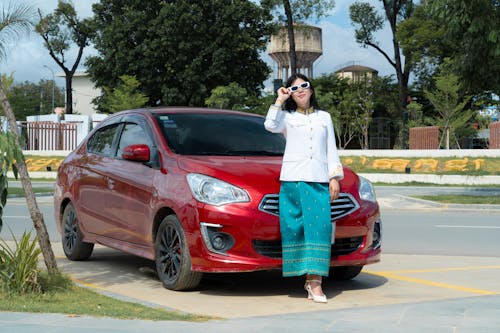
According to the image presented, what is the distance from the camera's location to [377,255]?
767 cm

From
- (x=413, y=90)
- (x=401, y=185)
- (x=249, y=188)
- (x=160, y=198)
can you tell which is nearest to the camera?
(x=249, y=188)

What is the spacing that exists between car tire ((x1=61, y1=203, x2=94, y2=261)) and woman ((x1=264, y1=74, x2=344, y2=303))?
10.9 feet

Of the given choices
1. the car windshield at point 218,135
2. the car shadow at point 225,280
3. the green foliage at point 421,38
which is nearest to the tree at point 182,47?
the green foliage at point 421,38

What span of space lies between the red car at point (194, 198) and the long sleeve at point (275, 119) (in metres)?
0.40

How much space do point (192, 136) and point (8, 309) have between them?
2.86m

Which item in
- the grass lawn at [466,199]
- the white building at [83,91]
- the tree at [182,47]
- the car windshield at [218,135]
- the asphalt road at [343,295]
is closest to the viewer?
the asphalt road at [343,295]

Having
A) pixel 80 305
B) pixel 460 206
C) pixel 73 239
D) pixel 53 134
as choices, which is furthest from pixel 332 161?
pixel 53 134

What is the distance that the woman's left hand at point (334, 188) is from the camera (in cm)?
700

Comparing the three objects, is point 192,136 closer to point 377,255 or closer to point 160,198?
point 160,198

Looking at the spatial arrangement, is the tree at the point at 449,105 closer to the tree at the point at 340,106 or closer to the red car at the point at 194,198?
the tree at the point at 340,106

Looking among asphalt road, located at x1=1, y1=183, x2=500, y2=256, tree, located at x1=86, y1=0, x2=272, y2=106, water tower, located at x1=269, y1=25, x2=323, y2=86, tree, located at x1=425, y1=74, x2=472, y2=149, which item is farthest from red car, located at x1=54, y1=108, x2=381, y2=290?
water tower, located at x1=269, y1=25, x2=323, y2=86

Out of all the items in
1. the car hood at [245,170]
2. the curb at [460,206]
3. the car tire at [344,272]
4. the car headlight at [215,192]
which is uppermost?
the car hood at [245,170]

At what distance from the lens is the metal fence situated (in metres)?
44.9

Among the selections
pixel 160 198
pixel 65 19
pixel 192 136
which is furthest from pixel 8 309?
pixel 65 19
